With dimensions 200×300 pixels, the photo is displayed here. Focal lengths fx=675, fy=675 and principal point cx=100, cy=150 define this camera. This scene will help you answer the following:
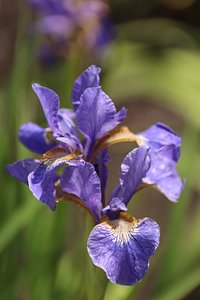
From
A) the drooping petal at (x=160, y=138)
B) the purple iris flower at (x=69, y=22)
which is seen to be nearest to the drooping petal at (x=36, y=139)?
the drooping petal at (x=160, y=138)

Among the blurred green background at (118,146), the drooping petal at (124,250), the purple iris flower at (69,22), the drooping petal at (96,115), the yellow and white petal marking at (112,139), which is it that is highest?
the drooping petal at (96,115)

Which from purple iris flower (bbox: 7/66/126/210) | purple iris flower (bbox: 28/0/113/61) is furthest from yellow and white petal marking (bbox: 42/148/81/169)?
purple iris flower (bbox: 28/0/113/61)

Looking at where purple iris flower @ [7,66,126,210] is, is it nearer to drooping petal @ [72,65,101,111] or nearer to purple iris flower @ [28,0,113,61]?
drooping petal @ [72,65,101,111]

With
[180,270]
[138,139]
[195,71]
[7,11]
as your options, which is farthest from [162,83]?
[138,139]

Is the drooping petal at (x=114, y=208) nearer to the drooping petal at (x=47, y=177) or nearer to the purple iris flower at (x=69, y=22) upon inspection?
the drooping petal at (x=47, y=177)

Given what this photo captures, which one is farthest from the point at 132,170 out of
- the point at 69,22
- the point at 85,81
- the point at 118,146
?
the point at 118,146
